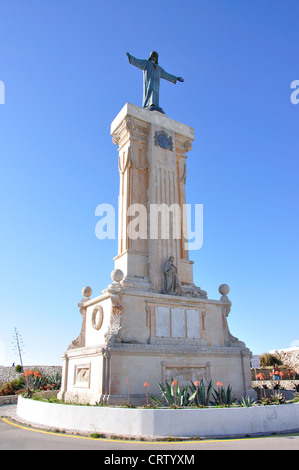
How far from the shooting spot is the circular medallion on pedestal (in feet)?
48.8

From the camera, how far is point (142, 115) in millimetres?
18578

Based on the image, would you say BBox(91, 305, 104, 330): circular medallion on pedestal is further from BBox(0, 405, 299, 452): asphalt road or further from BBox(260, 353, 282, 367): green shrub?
BBox(260, 353, 282, 367): green shrub

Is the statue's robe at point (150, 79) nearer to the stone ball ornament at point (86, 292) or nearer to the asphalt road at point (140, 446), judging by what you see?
the stone ball ornament at point (86, 292)

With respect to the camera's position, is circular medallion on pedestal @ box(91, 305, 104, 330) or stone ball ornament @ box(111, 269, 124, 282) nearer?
stone ball ornament @ box(111, 269, 124, 282)

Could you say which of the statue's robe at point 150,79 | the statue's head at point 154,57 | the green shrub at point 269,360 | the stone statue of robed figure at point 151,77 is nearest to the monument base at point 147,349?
the stone statue of robed figure at point 151,77

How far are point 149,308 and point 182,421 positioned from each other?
249 inches

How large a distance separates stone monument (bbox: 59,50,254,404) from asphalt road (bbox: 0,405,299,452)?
383 centimetres

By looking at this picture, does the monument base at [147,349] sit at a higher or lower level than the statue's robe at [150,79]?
lower

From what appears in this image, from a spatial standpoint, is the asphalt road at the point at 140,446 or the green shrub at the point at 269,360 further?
the green shrub at the point at 269,360

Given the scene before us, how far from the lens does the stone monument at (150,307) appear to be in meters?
13.6

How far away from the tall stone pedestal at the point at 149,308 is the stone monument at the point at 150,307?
4 cm

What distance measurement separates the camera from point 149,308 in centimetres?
1493

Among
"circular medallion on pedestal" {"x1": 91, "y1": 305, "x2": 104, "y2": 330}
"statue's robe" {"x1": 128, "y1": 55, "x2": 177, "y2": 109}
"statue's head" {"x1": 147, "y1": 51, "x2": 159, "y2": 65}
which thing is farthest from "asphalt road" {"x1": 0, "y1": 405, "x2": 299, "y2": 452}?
Result: "statue's head" {"x1": 147, "y1": 51, "x2": 159, "y2": 65}
